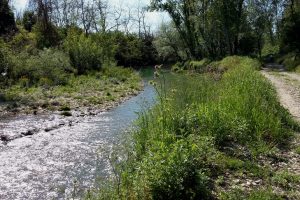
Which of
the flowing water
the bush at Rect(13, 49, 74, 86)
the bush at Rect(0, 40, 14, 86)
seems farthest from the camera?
the bush at Rect(13, 49, 74, 86)

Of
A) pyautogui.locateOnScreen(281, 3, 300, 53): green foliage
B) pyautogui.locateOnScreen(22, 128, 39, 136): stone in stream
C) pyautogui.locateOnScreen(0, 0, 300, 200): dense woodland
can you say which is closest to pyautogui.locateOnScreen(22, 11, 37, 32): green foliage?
pyautogui.locateOnScreen(0, 0, 300, 200): dense woodland

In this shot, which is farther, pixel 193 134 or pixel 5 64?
pixel 5 64

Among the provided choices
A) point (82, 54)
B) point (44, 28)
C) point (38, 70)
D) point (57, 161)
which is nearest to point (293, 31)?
point (82, 54)

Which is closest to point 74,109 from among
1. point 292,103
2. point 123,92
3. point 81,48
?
A: point 123,92

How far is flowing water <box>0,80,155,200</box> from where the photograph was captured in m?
9.52

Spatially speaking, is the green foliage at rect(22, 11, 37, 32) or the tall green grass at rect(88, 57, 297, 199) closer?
the tall green grass at rect(88, 57, 297, 199)

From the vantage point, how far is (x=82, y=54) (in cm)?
4206

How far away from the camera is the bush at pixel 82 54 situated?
136 ft

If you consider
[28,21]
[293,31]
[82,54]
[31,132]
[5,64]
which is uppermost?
[28,21]

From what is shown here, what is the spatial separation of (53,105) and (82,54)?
66.5 ft

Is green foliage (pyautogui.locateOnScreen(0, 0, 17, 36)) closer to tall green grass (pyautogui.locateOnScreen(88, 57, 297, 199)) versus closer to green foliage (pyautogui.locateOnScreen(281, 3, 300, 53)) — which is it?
green foliage (pyautogui.locateOnScreen(281, 3, 300, 53))

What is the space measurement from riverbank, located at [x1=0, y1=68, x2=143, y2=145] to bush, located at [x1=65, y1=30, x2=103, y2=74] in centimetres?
732

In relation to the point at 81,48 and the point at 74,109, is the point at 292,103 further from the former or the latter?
the point at 81,48

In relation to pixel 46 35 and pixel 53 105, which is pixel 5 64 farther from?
pixel 46 35
